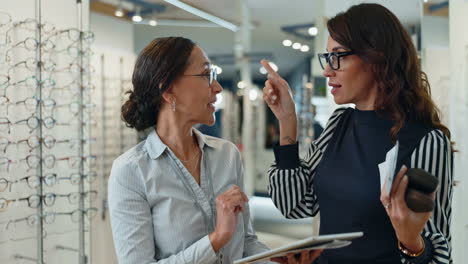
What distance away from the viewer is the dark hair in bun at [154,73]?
1.58 meters

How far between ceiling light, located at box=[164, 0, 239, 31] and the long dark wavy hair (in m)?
3.47

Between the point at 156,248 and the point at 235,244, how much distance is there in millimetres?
270

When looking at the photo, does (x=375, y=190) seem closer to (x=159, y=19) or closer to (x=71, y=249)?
(x=71, y=249)

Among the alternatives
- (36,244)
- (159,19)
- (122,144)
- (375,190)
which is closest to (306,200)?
(375,190)

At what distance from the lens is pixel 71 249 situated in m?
3.82

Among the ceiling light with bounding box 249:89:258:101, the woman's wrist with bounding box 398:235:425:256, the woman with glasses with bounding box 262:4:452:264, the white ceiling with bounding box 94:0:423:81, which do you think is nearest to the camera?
the woman's wrist with bounding box 398:235:425:256

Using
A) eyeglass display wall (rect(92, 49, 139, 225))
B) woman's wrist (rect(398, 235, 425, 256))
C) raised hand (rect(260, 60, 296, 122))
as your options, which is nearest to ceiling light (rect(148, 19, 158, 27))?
eyeglass display wall (rect(92, 49, 139, 225))

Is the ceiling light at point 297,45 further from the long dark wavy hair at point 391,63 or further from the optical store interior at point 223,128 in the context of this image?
the long dark wavy hair at point 391,63

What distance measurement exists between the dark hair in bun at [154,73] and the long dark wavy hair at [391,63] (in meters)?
0.55

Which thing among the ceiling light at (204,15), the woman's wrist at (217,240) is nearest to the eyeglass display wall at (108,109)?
the ceiling light at (204,15)

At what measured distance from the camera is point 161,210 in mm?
1466

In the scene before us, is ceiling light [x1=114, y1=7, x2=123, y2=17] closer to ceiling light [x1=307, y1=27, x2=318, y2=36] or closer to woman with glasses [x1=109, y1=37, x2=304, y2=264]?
ceiling light [x1=307, y1=27, x2=318, y2=36]

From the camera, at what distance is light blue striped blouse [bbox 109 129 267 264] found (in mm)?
1407

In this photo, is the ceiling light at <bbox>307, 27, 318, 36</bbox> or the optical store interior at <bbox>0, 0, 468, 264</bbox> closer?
the optical store interior at <bbox>0, 0, 468, 264</bbox>
